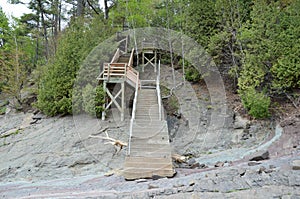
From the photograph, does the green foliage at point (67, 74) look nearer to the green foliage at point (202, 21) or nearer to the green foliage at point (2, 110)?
the green foliage at point (2, 110)

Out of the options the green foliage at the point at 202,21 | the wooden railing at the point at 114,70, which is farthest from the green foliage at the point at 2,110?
the green foliage at the point at 202,21

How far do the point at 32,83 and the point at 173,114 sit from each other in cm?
1346

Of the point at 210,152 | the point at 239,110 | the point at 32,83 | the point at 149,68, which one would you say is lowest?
the point at 210,152

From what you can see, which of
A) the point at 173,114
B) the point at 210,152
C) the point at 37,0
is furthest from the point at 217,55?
the point at 37,0

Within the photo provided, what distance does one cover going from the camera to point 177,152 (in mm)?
9734

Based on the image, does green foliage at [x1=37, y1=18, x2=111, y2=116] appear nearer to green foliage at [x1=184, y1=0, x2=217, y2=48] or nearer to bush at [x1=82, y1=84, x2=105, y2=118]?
bush at [x1=82, y1=84, x2=105, y2=118]

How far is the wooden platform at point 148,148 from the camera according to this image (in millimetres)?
7070

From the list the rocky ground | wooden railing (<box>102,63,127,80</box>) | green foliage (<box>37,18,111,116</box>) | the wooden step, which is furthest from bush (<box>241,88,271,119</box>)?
green foliage (<box>37,18,111,116</box>)

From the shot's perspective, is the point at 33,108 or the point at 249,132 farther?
the point at 33,108

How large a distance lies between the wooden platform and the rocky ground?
0.42 metres

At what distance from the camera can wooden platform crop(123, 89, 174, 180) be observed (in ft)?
23.2

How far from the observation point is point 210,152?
30.7 feet

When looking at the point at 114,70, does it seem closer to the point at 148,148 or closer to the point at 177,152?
the point at 177,152

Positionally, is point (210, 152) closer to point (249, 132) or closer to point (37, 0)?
point (249, 132)
